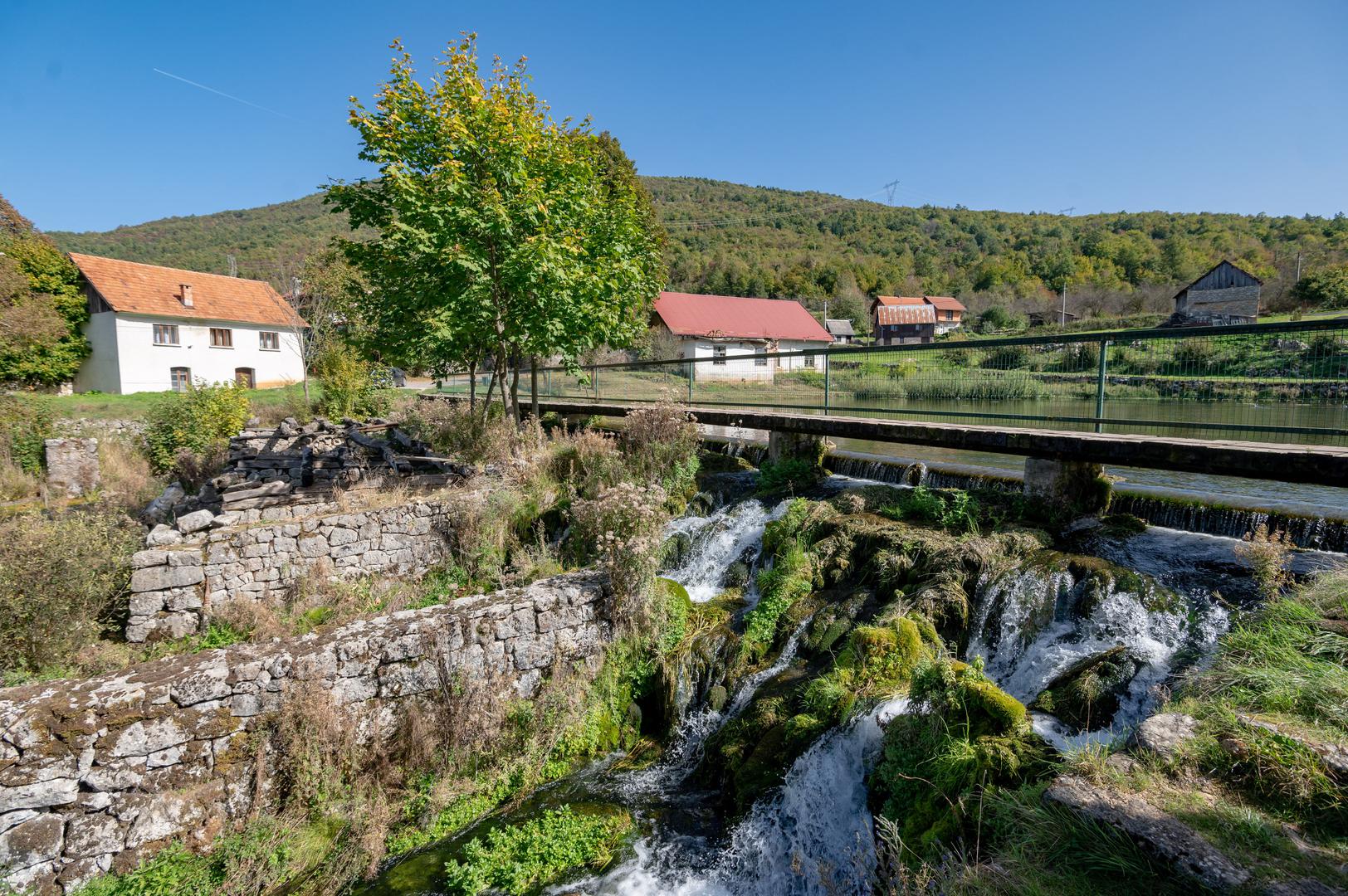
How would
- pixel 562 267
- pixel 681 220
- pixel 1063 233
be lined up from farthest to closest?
pixel 681 220 < pixel 1063 233 < pixel 562 267

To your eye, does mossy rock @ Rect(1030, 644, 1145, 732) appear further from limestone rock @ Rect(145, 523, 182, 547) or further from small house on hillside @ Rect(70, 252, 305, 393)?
small house on hillside @ Rect(70, 252, 305, 393)

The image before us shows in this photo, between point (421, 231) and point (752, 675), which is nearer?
point (752, 675)

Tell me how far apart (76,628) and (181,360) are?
3411 cm

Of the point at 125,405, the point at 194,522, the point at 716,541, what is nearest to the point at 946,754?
the point at 716,541

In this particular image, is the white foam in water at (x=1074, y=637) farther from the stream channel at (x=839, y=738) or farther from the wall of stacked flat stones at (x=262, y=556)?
the wall of stacked flat stones at (x=262, y=556)

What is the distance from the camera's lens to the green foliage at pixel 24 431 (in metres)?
14.3

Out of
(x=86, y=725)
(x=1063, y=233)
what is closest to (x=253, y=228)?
(x=86, y=725)

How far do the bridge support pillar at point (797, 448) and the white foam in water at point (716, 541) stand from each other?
169 centimetres

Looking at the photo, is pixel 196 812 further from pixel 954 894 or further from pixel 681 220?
pixel 681 220

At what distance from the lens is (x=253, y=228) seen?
7894cm

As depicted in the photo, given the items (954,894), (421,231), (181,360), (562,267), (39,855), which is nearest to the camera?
(954,894)

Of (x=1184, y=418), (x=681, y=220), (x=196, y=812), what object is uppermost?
(x=681, y=220)

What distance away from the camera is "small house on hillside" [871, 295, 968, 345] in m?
57.9

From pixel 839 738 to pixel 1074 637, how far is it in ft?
8.10
